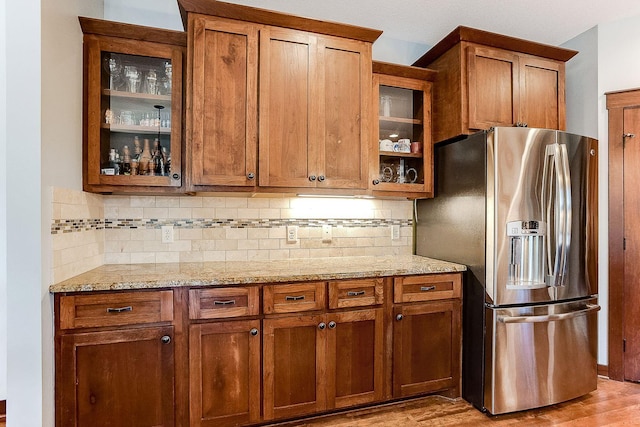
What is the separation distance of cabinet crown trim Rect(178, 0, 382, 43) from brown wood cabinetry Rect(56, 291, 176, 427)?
62.1 inches

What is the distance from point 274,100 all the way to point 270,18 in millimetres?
474

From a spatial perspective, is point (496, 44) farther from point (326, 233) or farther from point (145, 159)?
point (145, 159)

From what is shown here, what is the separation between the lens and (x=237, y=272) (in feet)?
6.21

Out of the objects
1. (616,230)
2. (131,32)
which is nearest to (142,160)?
(131,32)

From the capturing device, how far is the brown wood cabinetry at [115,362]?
1.57 meters

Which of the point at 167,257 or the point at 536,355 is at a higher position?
the point at 167,257

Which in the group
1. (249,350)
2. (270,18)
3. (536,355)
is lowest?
(536,355)

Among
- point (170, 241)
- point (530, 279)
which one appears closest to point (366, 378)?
point (530, 279)

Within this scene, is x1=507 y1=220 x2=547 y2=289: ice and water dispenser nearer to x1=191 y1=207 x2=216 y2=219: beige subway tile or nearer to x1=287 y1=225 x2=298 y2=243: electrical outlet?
x1=287 y1=225 x2=298 y2=243: electrical outlet

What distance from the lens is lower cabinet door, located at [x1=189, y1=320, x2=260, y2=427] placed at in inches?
67.4

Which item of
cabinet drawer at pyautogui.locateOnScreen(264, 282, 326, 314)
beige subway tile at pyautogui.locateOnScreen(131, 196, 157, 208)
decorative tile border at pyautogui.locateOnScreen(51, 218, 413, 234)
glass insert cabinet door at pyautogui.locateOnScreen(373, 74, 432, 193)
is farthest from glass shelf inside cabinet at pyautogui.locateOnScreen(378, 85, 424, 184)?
beige subway tile at pyautogui.locateOnScreen(131, 196, 157, 208)

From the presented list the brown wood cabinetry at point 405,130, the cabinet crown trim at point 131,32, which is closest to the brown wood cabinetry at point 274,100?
the cabinet crown trim at point 131,32

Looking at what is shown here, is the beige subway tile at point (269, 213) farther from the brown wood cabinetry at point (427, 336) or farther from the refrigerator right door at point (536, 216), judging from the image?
the refrigerator right door at point (536, 216)

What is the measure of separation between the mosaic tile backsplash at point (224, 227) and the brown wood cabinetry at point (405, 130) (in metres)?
0.30
